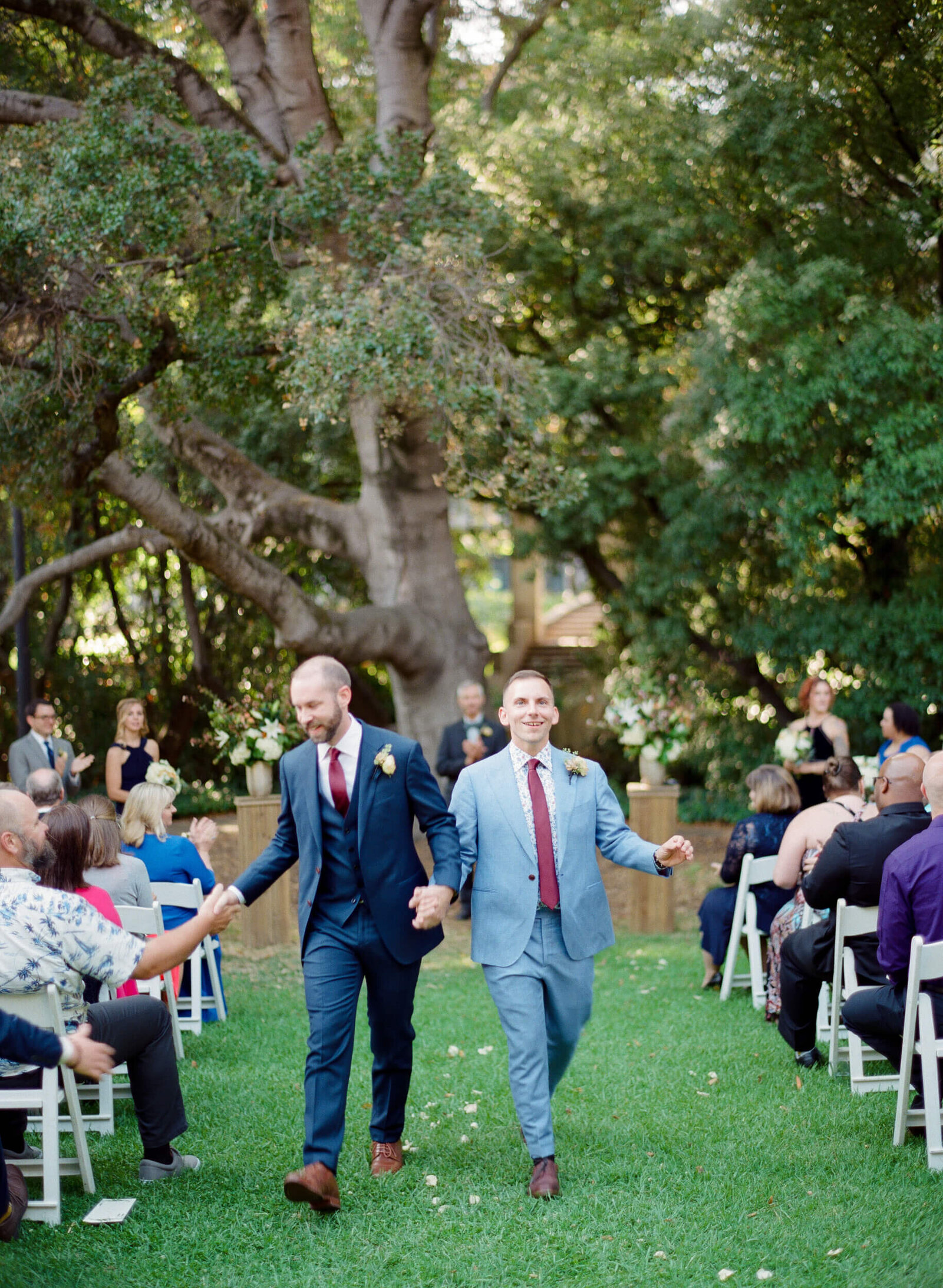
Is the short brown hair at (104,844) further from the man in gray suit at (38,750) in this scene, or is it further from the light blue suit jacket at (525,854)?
the man in gray suit at (38,750)

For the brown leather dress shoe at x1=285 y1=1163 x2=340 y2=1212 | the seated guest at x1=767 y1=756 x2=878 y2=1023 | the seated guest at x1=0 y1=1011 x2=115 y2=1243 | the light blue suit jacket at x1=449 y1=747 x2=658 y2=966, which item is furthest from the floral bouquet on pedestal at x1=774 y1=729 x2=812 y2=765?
the seated guest at x1=0 y1=1011 x2=115 y2=1243

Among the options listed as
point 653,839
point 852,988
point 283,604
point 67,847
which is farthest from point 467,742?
point 67,847

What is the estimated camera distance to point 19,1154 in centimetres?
484

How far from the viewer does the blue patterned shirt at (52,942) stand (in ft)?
14.3

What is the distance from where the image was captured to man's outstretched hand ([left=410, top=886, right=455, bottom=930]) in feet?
14.7

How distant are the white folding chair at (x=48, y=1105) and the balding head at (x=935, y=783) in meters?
3.42

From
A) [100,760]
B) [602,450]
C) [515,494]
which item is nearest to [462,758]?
[515,494]

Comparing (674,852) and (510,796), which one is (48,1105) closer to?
(510,796)

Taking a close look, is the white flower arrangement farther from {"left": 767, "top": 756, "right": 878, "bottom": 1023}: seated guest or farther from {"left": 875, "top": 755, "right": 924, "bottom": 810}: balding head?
{"left": 875, "top": 755, "right": 924, "bottom": 810}: balding head

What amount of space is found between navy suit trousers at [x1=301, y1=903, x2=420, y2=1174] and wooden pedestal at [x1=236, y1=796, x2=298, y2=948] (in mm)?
5791

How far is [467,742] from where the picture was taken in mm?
10789

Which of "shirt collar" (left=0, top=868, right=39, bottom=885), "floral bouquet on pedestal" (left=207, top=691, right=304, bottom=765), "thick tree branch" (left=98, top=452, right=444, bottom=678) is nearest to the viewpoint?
"shirt collar" (left=0, top=868, right=39, bottom=885)

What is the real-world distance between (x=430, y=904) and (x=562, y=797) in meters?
0.73

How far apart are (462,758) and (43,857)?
632cm
